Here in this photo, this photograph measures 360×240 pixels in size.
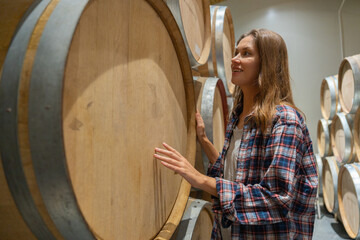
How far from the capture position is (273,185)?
1.10 metres

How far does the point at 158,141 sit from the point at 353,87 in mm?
3250

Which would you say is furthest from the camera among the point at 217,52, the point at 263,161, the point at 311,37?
the point at 311,37

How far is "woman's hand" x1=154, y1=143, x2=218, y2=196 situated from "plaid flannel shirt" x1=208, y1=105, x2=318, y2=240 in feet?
0.14

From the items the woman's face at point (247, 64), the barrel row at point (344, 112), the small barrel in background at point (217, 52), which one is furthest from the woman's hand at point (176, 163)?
the barrel row at point (344, 112)

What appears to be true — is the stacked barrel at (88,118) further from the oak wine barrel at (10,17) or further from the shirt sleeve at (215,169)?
the shirt sleeve at (215,169)

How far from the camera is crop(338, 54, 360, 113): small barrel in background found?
3320mm

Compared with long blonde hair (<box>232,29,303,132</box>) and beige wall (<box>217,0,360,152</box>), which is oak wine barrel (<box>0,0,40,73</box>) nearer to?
long blonde hair (<box>232,29,303,132</box>)

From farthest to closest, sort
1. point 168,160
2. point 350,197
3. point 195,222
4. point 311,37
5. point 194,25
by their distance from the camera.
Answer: point 311,37 < point 350,197 < point 194,25 < point 195,222 < point 168,160

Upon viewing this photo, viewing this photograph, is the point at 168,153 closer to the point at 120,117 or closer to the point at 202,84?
the point at 120,117

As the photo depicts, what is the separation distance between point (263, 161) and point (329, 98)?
14.7ft

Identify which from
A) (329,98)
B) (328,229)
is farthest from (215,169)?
(329,98)

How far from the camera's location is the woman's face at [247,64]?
1382mm

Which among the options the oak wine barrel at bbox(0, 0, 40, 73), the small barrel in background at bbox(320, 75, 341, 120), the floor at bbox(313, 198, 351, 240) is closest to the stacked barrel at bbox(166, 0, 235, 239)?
the oak wine barrel at bbox(0, 0, 40, 73)

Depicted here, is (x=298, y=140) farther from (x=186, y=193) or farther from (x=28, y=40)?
(x=28, y=40)
